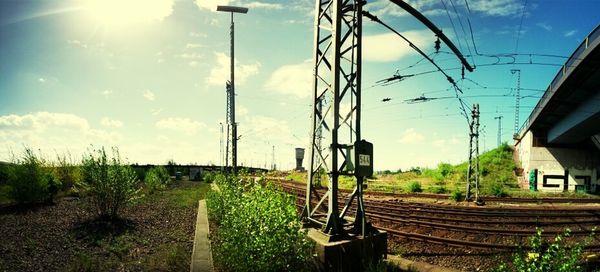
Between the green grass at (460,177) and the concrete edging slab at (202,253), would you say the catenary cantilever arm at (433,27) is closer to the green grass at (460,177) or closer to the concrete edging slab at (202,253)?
the concrete edging slab at (202,253)

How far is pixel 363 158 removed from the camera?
6.47m

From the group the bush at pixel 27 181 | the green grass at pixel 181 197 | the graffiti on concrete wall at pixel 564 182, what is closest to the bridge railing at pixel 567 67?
the graffiti on concrete wall at pixel 564 182

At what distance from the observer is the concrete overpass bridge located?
76.0 ft

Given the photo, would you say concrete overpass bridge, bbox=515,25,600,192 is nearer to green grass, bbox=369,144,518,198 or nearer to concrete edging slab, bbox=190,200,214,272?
green grass, bbox=369,144,518,198

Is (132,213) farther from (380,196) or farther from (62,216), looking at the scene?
(380,196)

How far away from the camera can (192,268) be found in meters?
6.36

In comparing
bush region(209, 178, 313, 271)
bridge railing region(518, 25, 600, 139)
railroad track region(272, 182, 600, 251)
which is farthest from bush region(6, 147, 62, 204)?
bridge railing region(518, 25, 600, 139)

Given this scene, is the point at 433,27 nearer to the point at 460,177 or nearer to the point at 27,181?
the point at 27,181

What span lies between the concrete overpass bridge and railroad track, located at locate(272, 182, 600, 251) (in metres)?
10.5

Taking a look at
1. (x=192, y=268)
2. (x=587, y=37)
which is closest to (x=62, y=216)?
(x=192, y=268)

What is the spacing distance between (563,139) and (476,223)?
23492 millimetres

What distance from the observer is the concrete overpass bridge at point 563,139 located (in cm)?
2316

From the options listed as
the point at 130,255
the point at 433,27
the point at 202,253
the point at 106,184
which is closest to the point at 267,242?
the point at 202,253

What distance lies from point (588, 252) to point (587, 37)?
13.7m
